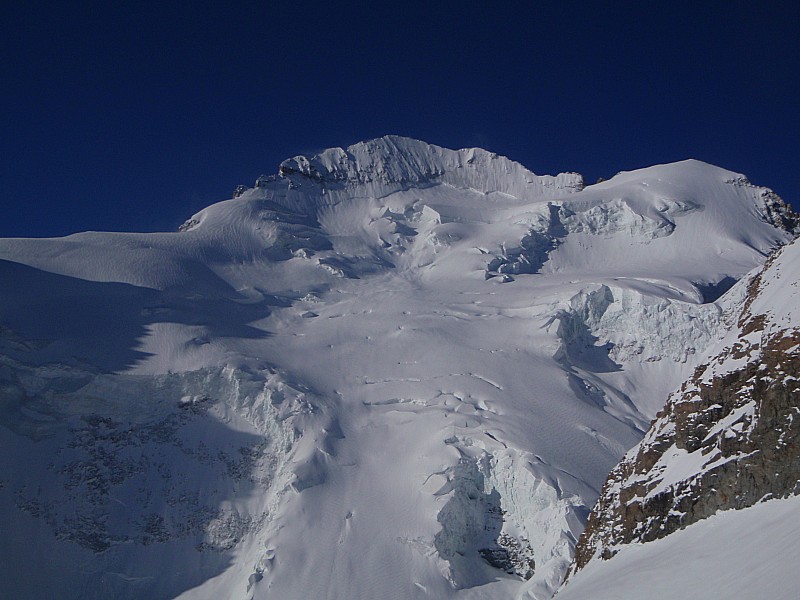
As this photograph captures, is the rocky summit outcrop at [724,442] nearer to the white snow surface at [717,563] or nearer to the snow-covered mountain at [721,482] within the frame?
the snow-covered mountain at [721,482]

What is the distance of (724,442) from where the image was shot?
2780 centimetres

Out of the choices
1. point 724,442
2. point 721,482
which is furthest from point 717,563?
point 724,442

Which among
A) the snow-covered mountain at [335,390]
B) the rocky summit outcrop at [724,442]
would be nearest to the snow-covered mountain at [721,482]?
the rocky summit outcrop at [724,442]

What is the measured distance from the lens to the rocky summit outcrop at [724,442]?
26.1 m

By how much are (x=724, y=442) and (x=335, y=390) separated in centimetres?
4940

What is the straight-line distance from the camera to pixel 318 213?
121125 mm

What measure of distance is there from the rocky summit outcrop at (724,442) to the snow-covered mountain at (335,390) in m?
7.82

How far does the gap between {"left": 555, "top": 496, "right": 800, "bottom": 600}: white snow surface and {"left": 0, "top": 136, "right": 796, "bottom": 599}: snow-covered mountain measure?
13.8 metres

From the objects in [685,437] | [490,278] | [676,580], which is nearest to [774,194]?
[490,278]

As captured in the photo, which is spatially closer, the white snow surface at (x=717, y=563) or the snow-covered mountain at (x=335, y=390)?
the white snow surface at (x=717, y=563)

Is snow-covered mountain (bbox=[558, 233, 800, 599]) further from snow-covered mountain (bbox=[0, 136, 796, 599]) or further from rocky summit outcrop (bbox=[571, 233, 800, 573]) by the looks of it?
snow-covered mountain (bbox=[0, 136, 796, 599])

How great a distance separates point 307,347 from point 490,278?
3161 cm

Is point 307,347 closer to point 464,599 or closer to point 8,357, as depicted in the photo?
point 8,357

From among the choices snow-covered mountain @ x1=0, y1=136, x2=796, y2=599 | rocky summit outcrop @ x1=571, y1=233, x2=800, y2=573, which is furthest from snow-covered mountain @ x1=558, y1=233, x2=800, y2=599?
snow-covered mountain @ x1=0, y1=136, x2=796, y2=599
